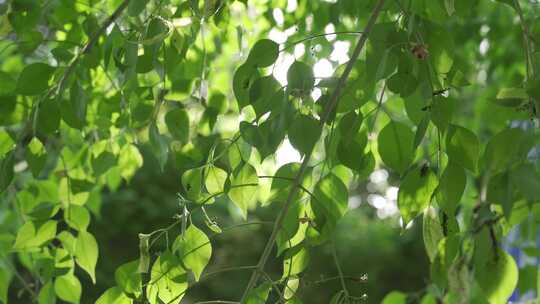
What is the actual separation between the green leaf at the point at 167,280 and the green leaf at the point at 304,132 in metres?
0.16

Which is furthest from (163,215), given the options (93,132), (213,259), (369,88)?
(369,88)

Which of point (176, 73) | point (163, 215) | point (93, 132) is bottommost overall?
point (163, 215)

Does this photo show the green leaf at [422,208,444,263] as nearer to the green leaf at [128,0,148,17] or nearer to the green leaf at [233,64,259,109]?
the green leaf at [233,64,259,109]

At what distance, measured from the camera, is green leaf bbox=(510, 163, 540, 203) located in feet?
1.59

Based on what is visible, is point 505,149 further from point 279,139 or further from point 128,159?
point 128,159

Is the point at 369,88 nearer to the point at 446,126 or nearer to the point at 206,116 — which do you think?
the point at 446,126

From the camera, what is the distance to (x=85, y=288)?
4699 millimetres

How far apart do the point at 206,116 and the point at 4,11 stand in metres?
0.28

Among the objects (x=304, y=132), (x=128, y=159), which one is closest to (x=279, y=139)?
(x=304, y=132)

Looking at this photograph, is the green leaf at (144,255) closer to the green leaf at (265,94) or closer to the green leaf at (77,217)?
the green leaf at (265,94)

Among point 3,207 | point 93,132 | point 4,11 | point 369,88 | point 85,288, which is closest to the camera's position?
point 369,88

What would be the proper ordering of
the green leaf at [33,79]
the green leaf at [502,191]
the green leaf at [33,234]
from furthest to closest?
1. the green leaf at [33,234]
2. the green leaf at [33,79]
3. the green leaf at [502,191]

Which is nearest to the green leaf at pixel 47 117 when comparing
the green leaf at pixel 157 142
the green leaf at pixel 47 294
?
the green leaf at pixel 157 142

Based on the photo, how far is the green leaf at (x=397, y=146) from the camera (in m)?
0.70
